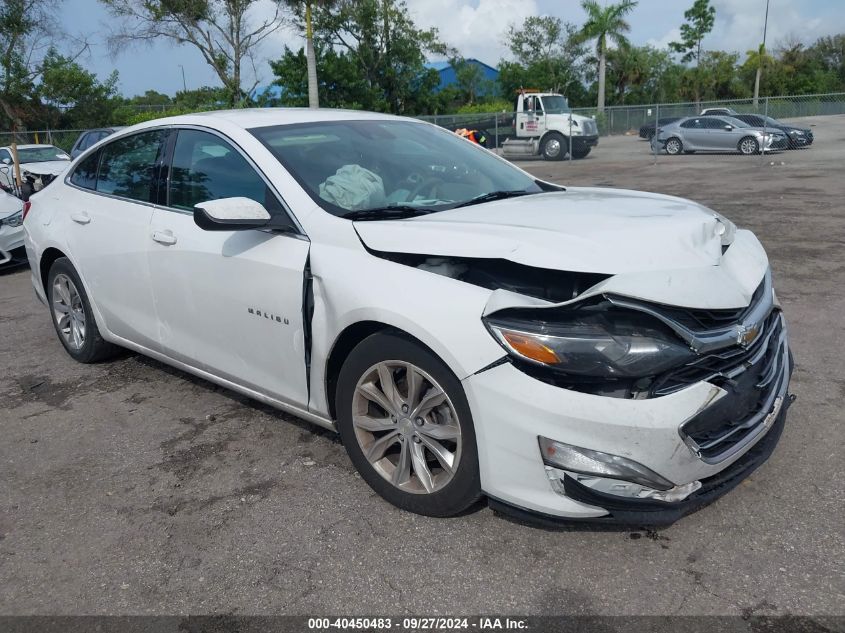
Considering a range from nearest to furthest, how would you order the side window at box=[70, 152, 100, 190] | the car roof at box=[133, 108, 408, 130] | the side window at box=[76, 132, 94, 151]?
1. the car roof at box=[133, 108, 408, 130]
2. the side window at box=[70, 152, 100, 190]
3. the side window at box=[76, 132, 94, 151]

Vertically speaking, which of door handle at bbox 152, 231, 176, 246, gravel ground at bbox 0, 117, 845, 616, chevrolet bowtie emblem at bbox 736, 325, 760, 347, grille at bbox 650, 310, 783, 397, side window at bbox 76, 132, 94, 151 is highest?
side window at bbox 76, 132, 94, 151

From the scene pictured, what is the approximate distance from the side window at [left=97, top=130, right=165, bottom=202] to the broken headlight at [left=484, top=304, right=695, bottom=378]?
8.48 ft

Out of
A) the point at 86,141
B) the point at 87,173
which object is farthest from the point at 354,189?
the point at 86,141

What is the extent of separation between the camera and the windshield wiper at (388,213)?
10.6 feet

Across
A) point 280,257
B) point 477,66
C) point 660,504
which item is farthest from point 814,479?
point 477,66

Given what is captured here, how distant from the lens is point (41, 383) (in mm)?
4891

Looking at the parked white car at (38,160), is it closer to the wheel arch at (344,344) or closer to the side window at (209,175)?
the side window at (209,175)

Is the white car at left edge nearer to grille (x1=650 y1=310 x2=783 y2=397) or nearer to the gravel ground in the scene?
the gravel ground

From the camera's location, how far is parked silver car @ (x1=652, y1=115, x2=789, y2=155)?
24062 mm

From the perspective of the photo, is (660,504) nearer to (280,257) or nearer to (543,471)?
(543,471)

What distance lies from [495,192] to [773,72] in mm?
63717

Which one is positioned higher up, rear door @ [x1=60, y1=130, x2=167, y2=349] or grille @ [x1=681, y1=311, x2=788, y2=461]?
rear door @ [x1=60, y1=130, x2=167, y2=349]

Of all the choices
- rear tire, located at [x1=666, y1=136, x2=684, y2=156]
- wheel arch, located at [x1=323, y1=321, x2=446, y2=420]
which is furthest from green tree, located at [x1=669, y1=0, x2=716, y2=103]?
wheel arch, located at [x1=323, y1=321, x2=446, y2=420]

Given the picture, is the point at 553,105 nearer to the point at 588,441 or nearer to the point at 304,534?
the point at 304,534
